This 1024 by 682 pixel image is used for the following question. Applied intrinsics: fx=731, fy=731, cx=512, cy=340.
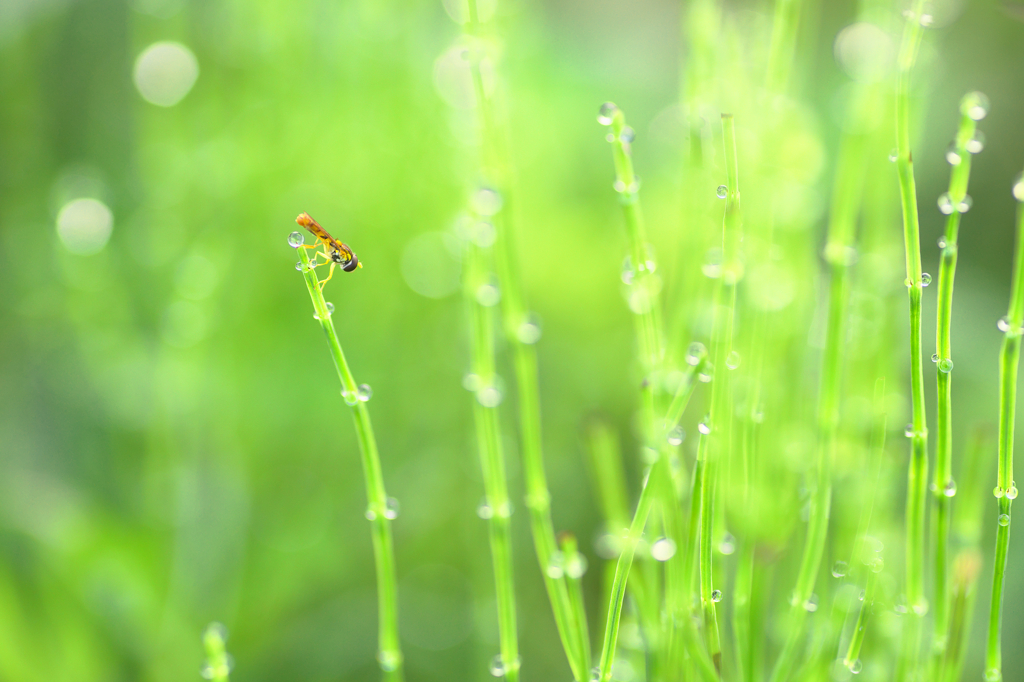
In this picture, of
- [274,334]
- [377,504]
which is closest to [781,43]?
[377,504]

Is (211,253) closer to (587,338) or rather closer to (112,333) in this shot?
(112,333)

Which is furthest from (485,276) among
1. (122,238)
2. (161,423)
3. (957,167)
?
(122,238)

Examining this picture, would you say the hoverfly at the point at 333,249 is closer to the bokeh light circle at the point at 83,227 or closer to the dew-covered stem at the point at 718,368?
the dew-covered stem at the point at 718,368

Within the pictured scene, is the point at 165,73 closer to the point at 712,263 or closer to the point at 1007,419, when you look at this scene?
the point at 712,263

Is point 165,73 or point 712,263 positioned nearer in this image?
point 712,263

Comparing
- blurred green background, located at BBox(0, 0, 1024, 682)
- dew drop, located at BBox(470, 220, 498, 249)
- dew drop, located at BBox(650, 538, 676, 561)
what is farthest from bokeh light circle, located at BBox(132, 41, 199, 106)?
dew drop, located at BBox(650, 538, 676, 561)

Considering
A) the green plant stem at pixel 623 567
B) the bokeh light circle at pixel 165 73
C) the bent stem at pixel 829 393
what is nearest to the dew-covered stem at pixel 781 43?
the bent stem at pixel 829 393

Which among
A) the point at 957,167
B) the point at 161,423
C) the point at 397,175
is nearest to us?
the point at 957,167
